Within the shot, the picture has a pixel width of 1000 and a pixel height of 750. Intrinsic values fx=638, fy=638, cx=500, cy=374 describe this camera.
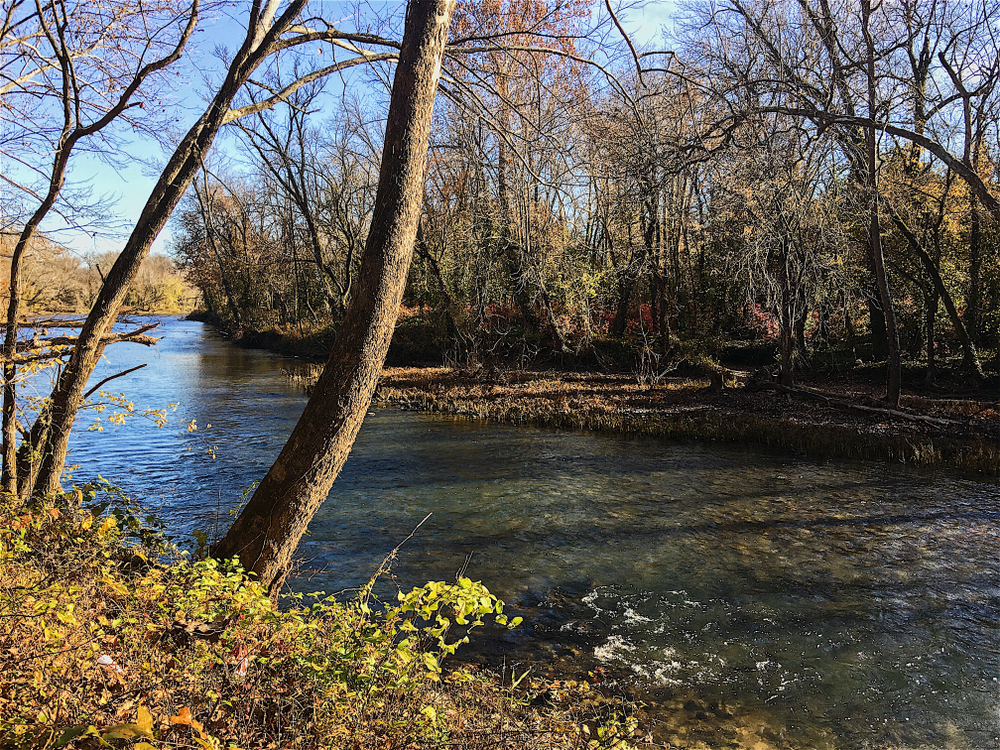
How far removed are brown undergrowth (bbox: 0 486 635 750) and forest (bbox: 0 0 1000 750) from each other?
0.02m

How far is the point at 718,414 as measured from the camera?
567 inches

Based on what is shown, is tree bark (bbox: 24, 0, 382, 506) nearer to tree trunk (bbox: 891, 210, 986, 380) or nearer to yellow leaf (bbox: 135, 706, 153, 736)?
yellow leaf (bbox: 135, 706, 153, 736)

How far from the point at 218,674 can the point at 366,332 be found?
→ 214 cm

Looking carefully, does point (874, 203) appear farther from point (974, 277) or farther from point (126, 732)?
point (126, 732)

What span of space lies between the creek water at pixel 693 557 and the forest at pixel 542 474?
0.15 feet

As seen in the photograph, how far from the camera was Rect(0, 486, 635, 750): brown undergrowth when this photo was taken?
2428 millimetres

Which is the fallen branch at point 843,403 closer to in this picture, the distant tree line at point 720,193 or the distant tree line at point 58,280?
the distant tree line at point 720,193

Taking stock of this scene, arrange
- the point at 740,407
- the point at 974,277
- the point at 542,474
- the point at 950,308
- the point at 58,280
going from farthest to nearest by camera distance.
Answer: the point at 974,277 → the point at 950,308 → the point at 740,407 → the point at 542,474 → the point at 58,280

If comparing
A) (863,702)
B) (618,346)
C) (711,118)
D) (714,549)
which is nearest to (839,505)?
(714,549)

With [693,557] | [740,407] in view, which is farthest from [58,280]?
[740,407]

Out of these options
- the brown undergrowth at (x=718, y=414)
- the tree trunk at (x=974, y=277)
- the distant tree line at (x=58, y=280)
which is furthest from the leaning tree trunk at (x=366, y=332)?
the tree trunk at (x=974, y=277)

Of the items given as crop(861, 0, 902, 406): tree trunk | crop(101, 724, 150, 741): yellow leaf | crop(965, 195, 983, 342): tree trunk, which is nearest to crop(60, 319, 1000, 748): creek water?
crop(101, 724, 150, 741): yellow leaf

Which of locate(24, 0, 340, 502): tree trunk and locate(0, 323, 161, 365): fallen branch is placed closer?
locate(0, 323, 161, 365): fallen branch

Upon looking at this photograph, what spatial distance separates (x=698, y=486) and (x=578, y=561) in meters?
3.75
